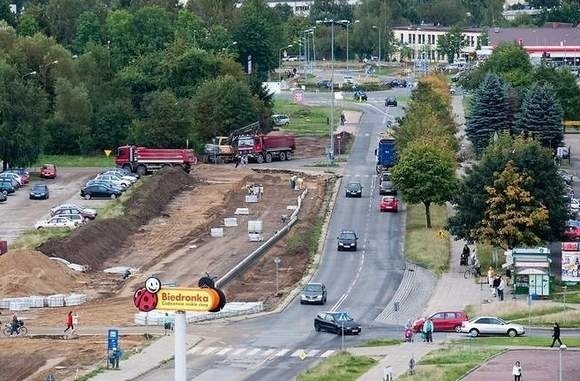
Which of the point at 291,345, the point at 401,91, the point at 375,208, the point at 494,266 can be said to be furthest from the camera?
the point at 401,91

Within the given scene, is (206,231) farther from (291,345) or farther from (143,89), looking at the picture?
(143,89)

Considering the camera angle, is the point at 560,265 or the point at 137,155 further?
the point at 137,155

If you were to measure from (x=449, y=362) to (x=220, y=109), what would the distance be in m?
75.8

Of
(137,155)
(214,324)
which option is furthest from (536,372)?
(137,155)

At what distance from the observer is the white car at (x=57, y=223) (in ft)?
296

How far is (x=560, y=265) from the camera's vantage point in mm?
76125

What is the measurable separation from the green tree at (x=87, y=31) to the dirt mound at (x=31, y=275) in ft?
340

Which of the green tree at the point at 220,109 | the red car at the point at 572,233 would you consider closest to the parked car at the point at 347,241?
the red car at the point at 572,233

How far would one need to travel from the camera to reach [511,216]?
7906 cm

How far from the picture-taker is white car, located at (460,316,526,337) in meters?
63.5

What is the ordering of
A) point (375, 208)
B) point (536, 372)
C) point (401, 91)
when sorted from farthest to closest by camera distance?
point (401, 91) < point (375, 208) < point (536, 372)

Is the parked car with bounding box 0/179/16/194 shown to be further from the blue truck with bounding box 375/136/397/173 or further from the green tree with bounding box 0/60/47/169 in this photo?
the blue truck with bounding box 375/136/397/173

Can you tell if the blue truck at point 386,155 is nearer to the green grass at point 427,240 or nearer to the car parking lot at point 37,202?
the green grass at point 427,240

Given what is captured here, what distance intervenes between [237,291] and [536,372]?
22.2 meters
